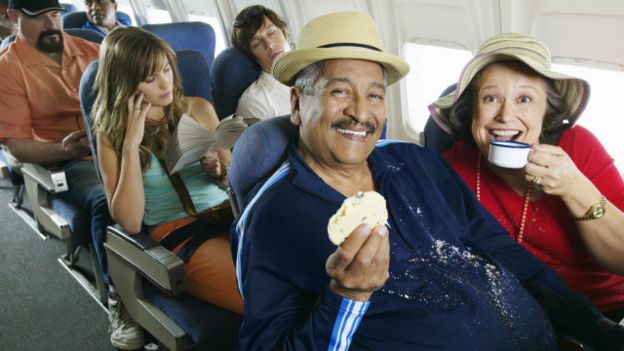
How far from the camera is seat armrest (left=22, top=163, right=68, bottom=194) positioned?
111 inches

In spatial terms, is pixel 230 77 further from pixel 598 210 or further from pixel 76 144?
pixel 598 210

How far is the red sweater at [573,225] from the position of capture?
184 centimetres

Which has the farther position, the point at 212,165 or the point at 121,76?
the point at 212,165

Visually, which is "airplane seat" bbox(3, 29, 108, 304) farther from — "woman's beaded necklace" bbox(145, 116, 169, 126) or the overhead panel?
the overhead panel

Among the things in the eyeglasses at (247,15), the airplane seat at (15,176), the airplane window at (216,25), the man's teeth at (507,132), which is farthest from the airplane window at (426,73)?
the airplane window at (216,25)

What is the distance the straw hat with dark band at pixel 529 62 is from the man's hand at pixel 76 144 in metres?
2.08

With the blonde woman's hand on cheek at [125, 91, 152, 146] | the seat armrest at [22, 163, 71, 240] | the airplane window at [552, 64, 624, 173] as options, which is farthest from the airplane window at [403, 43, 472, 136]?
the seat armrest at [22, 163, 71, 240]

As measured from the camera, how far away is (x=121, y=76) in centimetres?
244

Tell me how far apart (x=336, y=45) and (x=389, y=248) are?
68 cm

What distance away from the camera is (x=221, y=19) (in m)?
6.00

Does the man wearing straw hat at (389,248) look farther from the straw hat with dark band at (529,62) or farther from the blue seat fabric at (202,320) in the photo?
the blue seat fabric at (202,320)

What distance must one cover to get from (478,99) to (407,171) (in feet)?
1.18

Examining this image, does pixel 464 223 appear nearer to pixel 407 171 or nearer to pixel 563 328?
pixel 407 171

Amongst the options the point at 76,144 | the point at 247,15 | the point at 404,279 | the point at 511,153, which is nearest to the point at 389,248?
the point at 404,279
